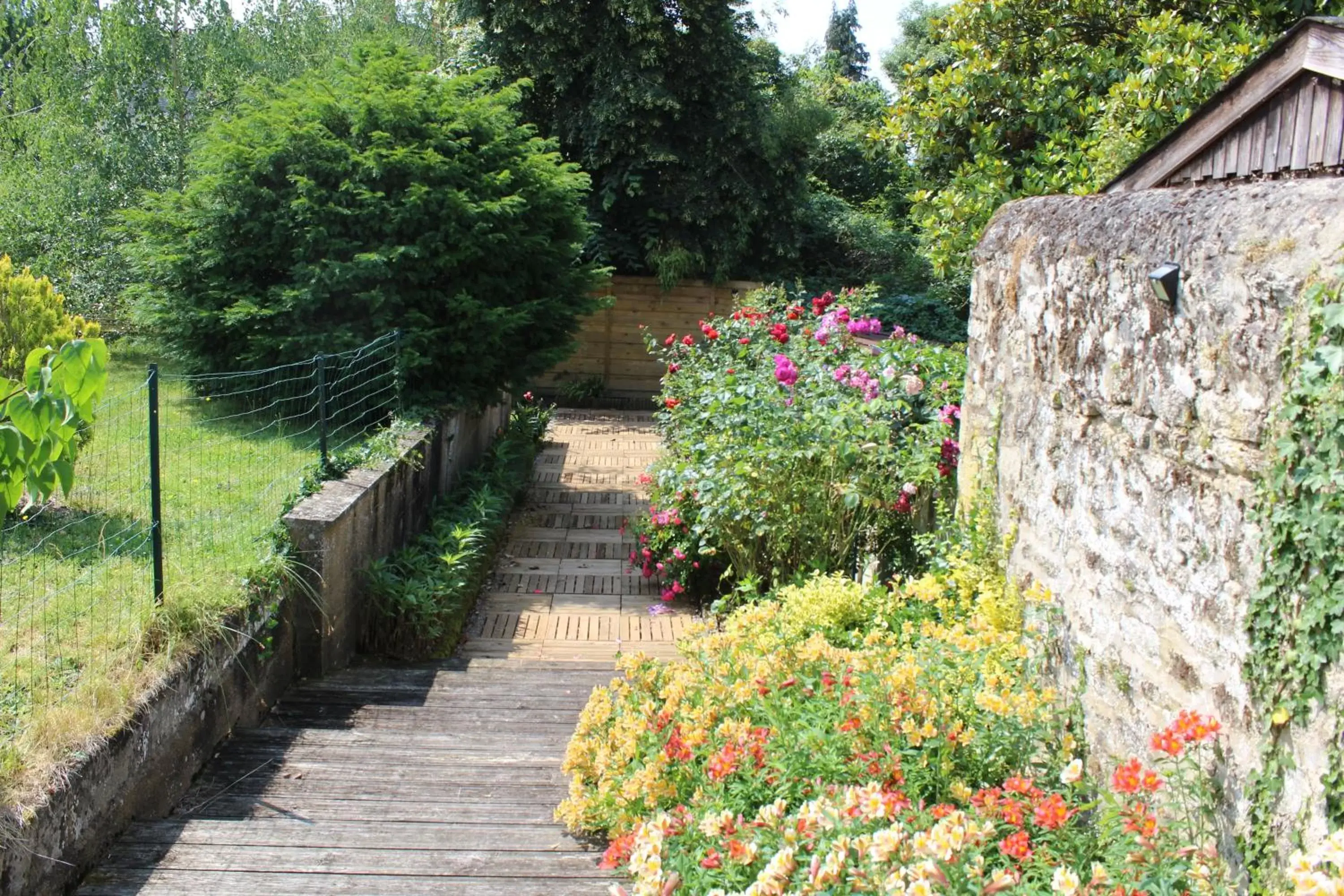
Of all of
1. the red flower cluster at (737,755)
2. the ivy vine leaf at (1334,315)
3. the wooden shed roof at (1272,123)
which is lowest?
the red flower cluster at (737,755)

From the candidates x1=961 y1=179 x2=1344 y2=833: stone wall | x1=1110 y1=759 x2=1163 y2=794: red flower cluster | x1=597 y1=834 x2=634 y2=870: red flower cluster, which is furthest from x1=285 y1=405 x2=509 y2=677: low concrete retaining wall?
x1=1110 y1=759 x2=1163 y2=794: red flower cluster

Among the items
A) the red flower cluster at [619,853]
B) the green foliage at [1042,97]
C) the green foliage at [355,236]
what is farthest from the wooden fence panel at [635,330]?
the red flower cluster at [619,853]

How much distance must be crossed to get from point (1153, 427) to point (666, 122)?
502 inches

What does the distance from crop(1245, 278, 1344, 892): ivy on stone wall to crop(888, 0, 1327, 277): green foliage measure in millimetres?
7299

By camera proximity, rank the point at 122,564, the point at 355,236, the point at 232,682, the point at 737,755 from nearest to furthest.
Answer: the point at 737,755 → the point at 232,682 → the point at 122,564 → the point at 355,236

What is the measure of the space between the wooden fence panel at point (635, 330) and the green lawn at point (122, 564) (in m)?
8.22

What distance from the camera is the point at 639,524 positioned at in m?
7.17

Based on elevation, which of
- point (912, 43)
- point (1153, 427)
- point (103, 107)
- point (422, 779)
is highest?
point (912, 43)

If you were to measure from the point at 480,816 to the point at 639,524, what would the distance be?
3.70 m

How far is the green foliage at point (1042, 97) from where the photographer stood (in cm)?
870

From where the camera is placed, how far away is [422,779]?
3.88 metres

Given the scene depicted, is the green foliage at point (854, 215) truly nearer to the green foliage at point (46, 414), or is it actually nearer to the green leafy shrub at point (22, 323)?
the green leafy shrub at point (22, 323)

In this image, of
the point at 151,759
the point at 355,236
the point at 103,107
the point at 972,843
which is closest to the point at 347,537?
the point at 151,759

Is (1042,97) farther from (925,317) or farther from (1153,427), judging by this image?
(1153,427)
